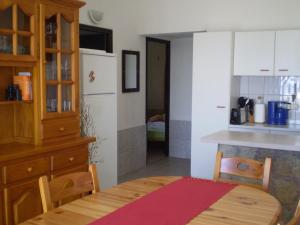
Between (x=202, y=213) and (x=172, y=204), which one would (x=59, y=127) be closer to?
(x=172, y=204)

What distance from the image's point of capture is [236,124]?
504cm

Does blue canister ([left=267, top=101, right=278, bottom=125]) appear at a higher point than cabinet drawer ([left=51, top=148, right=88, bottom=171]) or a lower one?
higher

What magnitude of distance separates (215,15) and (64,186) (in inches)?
152

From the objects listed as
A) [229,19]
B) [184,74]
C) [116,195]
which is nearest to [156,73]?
[184,74]

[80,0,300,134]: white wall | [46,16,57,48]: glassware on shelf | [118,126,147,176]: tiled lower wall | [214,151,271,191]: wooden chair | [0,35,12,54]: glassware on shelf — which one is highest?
[80,0,300,134]: white wall

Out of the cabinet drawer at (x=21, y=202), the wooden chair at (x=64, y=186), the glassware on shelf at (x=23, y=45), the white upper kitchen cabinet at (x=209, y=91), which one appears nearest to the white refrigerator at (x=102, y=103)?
the glassware on shelf at (x=23, y=45)

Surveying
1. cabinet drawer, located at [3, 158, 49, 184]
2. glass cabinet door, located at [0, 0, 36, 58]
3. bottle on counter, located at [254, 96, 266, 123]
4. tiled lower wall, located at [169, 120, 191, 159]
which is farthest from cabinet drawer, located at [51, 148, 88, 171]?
tiled lower wall, located at [169, 120, 191, 159]

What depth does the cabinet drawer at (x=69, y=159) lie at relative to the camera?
10.6 ft

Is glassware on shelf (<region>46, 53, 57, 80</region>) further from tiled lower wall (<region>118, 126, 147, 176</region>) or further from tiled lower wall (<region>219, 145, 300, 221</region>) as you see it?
tiled lower wall (<region>118, 126, 147, 176</region>)

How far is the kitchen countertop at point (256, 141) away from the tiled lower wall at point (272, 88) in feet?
5.46

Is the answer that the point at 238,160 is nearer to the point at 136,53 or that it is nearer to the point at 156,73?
the point at 136,53

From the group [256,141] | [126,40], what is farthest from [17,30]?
[126,40]

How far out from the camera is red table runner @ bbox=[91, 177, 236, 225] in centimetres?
181

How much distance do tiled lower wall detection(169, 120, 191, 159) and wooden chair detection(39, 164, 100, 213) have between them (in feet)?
14.1
